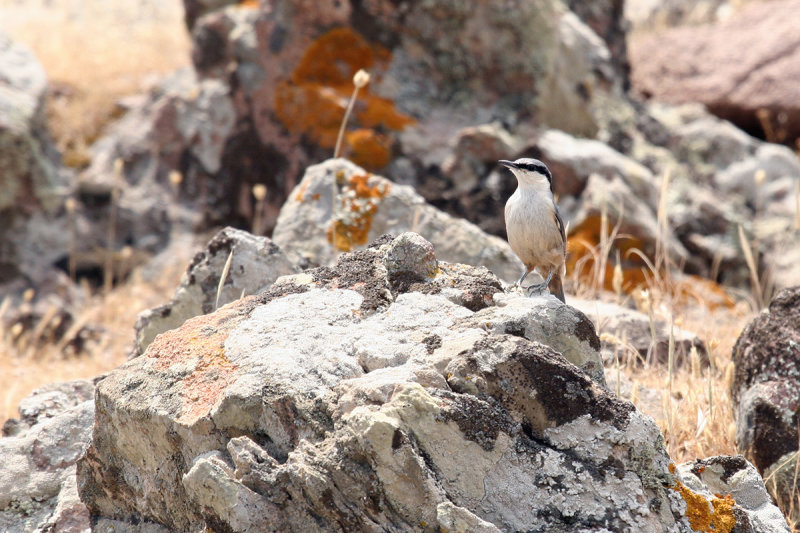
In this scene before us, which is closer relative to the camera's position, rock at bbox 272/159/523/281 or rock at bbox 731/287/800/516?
rock at bbox 731/287/800/516

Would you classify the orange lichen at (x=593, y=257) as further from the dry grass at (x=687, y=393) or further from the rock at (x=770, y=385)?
the rock at (x=770, y=385)

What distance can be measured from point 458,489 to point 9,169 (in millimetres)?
7520

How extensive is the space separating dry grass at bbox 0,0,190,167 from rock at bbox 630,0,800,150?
6932 millimetres

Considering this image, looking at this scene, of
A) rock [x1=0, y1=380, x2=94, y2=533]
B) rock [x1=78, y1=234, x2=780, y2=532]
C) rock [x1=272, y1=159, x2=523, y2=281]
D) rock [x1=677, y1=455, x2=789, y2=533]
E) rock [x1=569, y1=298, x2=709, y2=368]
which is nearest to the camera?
rock [x1=78, y1=234, x2=780, y2=532]

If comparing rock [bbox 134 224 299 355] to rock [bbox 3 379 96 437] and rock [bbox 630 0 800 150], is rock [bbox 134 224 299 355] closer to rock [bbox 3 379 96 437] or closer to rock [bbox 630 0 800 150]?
rock [bbox 3 379 96 437]

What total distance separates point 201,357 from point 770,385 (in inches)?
106

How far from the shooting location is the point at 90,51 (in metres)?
11.7

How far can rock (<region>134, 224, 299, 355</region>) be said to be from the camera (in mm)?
4145

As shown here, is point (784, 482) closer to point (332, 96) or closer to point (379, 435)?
point (379, 435)

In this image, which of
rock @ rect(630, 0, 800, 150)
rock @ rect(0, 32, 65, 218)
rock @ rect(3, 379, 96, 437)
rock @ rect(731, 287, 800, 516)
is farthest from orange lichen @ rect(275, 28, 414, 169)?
rock @ rect(630, 0, 800, 150)

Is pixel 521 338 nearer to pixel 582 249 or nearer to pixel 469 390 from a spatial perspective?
pixel 469 390

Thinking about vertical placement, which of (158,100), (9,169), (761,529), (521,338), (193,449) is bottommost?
(9,169)

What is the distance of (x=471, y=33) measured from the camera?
7.75 m

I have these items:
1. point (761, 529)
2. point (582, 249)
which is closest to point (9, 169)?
point (582, 249)
